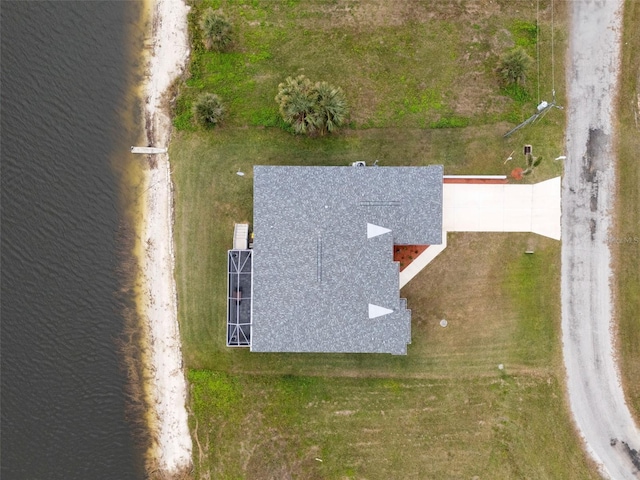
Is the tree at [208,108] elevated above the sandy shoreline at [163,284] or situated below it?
above

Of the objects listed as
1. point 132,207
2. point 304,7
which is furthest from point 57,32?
point 304,7

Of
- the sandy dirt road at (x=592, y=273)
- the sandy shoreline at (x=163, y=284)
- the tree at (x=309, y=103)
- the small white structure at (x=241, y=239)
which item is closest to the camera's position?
the tree at (x=309, y=103)

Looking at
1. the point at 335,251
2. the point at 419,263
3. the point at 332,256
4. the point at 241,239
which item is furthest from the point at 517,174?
the point at 241,239

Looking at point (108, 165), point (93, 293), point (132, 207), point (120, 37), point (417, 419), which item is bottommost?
point (417, 419)

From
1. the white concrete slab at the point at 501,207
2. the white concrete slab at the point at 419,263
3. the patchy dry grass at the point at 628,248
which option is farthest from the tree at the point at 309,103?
the patchy dry grass at the point at 628,248

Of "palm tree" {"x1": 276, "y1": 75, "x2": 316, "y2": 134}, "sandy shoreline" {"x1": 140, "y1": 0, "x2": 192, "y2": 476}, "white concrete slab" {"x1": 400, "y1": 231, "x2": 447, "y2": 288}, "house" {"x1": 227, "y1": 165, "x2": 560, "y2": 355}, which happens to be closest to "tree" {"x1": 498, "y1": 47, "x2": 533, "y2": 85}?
"house" {"x1": 227, "y1": 165, "x2": 560, "y2": 355}

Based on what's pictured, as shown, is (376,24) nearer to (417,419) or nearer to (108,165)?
(108,165)

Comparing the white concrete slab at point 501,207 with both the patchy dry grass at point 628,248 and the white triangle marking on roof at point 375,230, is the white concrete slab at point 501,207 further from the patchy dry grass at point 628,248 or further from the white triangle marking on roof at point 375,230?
the white triangle marking on roof at point 375,230

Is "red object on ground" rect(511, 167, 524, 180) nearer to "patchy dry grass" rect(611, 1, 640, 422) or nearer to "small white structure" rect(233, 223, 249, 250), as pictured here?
"patchy dry grass" rect(611, 1, 640, 422)
